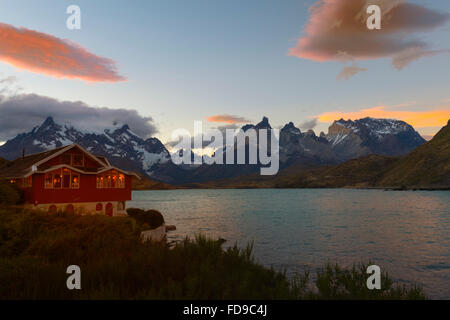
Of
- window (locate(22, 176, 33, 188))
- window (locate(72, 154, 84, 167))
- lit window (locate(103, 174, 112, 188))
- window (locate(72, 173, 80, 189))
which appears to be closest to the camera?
window (locate(22, 176, 33, 188))

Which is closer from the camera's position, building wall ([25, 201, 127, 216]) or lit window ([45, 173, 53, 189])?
building wall ([25, 201, 127, 216])

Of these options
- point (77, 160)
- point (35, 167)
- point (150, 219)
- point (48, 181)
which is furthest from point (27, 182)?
point (150, 219)

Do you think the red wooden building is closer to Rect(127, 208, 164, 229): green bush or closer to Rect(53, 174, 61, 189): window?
Rect(53, 174, 61, 189): window

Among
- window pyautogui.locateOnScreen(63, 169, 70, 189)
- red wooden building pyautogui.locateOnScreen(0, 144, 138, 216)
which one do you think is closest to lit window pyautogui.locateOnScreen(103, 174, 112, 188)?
red wooden building pyautogui.locateOnScreen(0, 144, 138, 216)

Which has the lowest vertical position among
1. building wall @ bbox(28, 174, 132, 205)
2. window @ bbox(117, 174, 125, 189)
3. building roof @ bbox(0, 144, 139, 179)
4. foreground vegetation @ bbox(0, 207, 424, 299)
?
foreground vegetation @ bbox(0, 207, 424, 299)

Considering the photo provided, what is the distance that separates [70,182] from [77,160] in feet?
14.7

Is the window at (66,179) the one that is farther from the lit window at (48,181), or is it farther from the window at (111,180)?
the window at (111,180)

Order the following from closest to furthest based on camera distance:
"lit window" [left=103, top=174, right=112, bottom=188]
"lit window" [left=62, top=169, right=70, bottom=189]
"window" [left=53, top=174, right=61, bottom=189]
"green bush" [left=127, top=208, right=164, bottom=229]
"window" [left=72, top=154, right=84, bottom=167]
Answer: "window" [left=53, top=174, right=61, bottom=189], "lit window" [left=62, top=169, right=70, bottom=189], "green bush" [left=127, top=208, right=164, bottom=229], "window" [left=72, top=154, right=84, bottom=167], "lit window" [left=103, top=174, right=112, bottom=188]

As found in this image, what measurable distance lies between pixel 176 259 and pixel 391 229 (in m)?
58.9

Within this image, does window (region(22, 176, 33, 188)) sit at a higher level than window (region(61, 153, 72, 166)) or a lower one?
lower

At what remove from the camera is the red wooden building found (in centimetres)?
3947

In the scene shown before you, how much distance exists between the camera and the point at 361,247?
→ 44.0 meters
